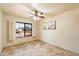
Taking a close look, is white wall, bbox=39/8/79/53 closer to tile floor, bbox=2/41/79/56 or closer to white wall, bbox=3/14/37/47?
tile floor, bbox=2/41/79/56

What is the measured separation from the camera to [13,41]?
151 centimetres

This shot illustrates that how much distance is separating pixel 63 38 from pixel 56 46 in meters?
0.26

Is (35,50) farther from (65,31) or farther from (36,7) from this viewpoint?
(36,7)

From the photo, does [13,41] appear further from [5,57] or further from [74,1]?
[74,1]

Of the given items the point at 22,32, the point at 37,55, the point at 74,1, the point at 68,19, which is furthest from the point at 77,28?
the point at 22,32

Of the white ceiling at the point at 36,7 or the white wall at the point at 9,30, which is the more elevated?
the white ceiling at the point at 36,7

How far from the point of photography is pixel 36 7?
1.40 m

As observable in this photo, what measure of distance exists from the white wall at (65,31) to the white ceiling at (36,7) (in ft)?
0.47

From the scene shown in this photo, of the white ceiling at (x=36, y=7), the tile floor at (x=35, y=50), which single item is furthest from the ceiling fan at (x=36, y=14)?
the tile floor at (x=35, y=50)

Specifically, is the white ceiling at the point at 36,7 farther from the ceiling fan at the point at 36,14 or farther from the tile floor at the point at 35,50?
the tile floor at the point at 35,50

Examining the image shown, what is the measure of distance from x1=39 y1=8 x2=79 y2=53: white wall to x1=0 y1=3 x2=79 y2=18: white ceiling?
0.47 feet

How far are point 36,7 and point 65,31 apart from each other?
2.89 ft

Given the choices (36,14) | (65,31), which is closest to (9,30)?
(36,14)

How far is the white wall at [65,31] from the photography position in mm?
1532
